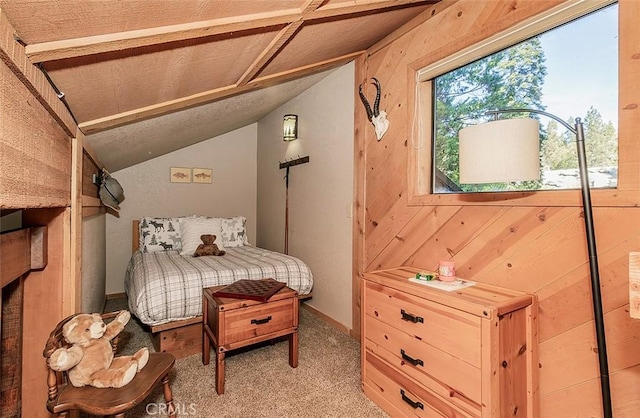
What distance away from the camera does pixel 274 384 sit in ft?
6.61

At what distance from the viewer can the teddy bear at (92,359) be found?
1.30m

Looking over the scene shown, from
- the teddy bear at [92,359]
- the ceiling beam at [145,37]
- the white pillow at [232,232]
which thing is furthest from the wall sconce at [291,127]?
the teddy bear at [92,359]

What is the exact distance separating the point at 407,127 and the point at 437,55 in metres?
0.49

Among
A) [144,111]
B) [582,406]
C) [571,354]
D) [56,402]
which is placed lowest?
[582,406]

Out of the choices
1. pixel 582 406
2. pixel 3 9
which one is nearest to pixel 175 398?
pixel 3 9

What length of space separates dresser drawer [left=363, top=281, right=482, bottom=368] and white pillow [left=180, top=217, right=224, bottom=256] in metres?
2.17

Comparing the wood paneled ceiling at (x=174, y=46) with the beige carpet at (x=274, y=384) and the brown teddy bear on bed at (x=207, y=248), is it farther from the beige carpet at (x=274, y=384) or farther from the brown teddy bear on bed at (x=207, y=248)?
the beige carpet at (x=274, y=384)

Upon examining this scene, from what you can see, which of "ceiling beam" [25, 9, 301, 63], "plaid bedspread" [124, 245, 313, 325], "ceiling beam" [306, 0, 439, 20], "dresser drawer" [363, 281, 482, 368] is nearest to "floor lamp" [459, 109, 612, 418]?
"dresser drawer" [363, 281, 482, 368]

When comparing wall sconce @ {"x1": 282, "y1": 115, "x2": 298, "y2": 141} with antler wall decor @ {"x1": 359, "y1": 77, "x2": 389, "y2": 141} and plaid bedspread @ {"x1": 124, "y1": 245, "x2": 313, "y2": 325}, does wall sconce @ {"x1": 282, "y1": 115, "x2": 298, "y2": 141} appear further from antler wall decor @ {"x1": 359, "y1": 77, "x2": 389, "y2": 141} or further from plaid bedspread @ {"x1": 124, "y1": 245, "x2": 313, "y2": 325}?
plaid bedspread @ {"x1": 124, "y1": 245, "x2": 313, "y2": 325}

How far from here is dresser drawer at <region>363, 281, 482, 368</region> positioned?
1.34 meters

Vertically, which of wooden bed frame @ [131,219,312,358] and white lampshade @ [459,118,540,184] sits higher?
white lampshade @ [459,118,540,184]

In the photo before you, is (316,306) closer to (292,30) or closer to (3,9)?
(292,30)

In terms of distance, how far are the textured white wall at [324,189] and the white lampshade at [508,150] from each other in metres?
1.54

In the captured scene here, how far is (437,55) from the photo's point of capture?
201cm
